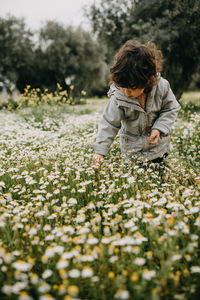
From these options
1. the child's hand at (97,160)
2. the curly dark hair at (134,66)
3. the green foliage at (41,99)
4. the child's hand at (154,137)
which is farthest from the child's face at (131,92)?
the green foliage at (41,99)

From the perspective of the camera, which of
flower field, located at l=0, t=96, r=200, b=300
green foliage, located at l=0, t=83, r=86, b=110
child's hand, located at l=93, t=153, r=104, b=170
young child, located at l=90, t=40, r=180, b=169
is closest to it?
flower field, located at l=0, t=96, r=200, b=300

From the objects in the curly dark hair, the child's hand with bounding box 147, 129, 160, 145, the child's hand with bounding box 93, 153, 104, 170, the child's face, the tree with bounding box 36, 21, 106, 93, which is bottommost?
the child's hand with bounding box 93, 153, 104, 170

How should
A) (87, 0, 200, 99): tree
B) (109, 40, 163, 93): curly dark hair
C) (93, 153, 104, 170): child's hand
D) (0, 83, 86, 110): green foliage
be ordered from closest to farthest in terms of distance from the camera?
(109, 40, 163, 93): curly dark hair < (93, 153, 104, 170): child's hand < (0, 83, 86, 110): green foliage < (87, 0, 200, 99): tree

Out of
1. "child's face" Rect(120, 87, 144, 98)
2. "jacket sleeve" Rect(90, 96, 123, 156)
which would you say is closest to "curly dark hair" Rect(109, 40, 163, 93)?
"child's face" Rect(120, 87, 144, 98)

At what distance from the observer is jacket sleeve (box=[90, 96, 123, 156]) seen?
3301 mm

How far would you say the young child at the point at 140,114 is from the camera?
112 inches

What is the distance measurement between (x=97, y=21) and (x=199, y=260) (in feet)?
41.0

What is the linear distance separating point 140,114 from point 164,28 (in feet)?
27.4

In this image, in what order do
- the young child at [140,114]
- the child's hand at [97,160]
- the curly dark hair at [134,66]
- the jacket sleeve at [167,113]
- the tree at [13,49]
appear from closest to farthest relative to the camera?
the curly dark hair at [134,66]
the young child at [140,114]
the child's hand at [97,160]
the jacket sleeve at [167,113]
the tree at [13,49]

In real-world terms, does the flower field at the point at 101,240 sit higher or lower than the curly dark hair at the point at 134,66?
lower

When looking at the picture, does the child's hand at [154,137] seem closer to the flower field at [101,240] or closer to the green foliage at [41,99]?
the flower field at [101,240]

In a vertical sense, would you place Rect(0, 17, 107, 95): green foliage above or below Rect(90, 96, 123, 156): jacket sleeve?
above

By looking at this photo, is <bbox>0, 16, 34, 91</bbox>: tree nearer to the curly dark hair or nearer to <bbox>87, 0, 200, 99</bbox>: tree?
<bbox>87, 0, 200, 99</bbox>: tree

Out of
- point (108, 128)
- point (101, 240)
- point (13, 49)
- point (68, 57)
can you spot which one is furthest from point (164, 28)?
point (13, 49)
